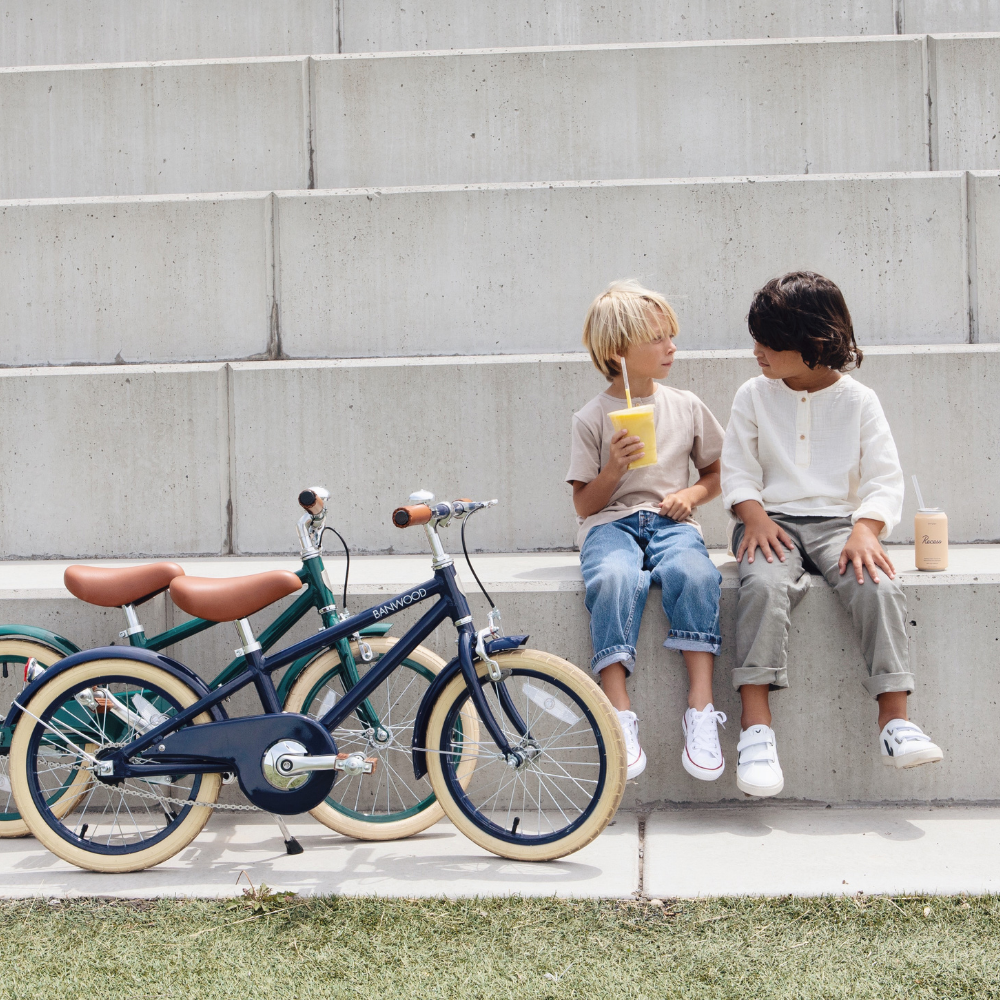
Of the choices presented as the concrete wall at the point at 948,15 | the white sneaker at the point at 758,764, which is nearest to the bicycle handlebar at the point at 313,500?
the white sneaker at the point at 758,764

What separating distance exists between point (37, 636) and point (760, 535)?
2070 mm

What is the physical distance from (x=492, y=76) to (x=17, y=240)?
208 centimetres

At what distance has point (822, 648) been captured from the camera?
3109 millimetres

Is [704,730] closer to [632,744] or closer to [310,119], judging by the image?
[632,744]

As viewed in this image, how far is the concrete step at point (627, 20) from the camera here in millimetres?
5156

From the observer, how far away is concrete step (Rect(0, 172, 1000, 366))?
4.11 m

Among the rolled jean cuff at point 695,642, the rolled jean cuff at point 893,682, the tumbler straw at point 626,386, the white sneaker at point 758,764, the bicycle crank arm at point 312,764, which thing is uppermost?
the tumbler straw at point 626,386

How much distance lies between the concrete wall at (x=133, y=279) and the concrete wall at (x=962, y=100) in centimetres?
286

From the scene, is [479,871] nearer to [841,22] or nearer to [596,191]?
[596,191]

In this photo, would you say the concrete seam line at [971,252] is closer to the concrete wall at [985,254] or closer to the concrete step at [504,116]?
the concrete wall at [985,254]

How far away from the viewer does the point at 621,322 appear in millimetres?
3326

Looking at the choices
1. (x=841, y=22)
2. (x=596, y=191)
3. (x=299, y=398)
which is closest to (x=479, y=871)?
(x=299, y=398)

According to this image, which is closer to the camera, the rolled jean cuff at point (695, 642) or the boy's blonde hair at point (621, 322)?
the rolled jean cuff at point (695, 642)

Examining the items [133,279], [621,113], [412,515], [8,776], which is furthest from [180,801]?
[621,113]
